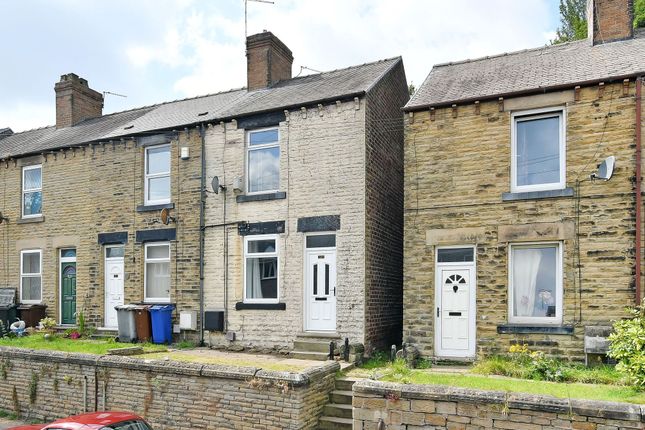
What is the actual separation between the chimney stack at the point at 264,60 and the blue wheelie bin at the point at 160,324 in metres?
7.49

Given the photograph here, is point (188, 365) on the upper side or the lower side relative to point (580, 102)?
lower

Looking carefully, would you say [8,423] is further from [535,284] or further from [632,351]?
[632,351]

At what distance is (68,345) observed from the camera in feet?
44.7

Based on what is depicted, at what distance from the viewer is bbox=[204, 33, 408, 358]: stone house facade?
502 inches

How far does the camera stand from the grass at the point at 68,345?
42.1 ft

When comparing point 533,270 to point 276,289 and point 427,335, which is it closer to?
point 427,335

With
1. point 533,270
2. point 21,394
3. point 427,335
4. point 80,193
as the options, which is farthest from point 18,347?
point 533,270

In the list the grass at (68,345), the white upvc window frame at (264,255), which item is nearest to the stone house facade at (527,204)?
the white upvc window frame at (264,255)

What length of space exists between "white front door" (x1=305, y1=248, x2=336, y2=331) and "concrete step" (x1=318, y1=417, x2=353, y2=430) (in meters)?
3.39

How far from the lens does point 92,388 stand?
37.7ft

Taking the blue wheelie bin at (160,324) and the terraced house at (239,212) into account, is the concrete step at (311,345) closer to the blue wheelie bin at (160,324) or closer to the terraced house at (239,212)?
the terraced house at (239,212)

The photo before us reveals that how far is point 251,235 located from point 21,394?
669 cm

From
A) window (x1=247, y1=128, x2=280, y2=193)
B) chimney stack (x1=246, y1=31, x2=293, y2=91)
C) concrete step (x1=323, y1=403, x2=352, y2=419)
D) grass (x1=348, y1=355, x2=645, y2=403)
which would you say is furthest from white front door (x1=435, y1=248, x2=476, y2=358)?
chimney stack (x1=246, y1=31, x2=293, y2=91)

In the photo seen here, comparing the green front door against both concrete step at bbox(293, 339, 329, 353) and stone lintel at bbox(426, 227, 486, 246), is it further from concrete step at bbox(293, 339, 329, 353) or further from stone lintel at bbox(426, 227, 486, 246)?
stone lintel at bbox(426, 227, 486, 246)
